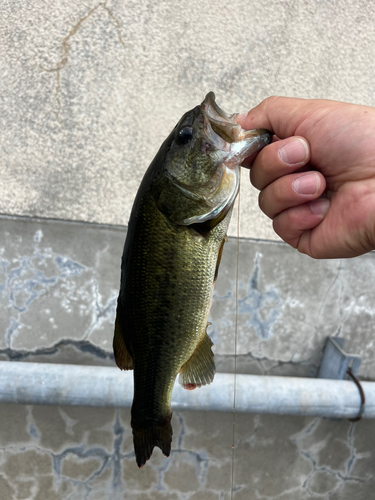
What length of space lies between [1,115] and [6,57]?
10.2 inches

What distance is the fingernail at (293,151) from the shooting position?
2.61 ft

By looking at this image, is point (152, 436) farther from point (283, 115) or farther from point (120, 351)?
point (283, 115)

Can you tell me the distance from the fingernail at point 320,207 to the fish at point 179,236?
0.78 feet

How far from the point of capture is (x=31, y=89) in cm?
146

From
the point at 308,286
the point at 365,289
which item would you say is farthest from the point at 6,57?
the point at 365,289

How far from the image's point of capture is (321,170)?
0.88m

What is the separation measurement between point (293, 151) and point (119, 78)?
106 cm

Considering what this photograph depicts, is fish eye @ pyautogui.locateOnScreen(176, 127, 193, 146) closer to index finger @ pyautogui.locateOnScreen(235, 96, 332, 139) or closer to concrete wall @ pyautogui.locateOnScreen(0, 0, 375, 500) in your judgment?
index finger @ pyautogui.locateOnScreen(235, 96, 332, 139)

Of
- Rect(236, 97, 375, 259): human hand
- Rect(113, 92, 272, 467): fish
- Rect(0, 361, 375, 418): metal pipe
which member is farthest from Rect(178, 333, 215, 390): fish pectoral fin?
Rect(0, 361, 375, 418): metal pipe

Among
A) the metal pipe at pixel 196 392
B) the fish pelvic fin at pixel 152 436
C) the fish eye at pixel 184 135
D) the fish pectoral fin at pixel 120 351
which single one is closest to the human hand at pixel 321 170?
the fish eye at pixel 184 135

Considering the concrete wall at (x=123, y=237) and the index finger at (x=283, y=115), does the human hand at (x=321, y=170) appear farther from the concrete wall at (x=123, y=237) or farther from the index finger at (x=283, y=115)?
the concrete wall at (x=123, y=237)

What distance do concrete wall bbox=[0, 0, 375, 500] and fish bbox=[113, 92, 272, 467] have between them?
2.48ft

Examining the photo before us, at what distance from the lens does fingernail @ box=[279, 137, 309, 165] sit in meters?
0.79

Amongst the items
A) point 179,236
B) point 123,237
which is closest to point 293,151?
point 179,236
